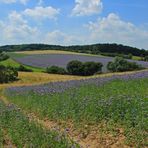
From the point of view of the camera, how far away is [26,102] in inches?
864

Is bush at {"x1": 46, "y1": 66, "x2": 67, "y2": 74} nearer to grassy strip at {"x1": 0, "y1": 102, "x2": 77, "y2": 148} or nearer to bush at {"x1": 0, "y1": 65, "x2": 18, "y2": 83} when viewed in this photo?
bush at {"x1": 0, "y1": 65, "x2": 18, "y2": 83}

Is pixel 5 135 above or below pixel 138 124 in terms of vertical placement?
below

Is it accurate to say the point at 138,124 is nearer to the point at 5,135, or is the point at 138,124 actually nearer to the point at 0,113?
the point at 5,135

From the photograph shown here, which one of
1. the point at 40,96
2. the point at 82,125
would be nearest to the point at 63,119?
the point at 82,125

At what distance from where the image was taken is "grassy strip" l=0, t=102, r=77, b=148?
33.0 feet

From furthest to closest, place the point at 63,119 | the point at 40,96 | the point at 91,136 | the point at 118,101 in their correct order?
the point at 40,96 < the point at 63,119 < the point at 118,101 < the point at 91,136

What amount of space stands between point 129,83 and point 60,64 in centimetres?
4588

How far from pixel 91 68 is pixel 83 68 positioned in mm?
1354

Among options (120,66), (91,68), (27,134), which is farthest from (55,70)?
(27,134)

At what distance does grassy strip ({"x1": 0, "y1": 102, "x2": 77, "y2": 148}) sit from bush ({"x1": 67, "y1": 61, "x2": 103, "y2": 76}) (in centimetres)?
4618

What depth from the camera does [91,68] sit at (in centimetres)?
6088

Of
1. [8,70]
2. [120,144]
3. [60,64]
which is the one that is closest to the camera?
[120,144]

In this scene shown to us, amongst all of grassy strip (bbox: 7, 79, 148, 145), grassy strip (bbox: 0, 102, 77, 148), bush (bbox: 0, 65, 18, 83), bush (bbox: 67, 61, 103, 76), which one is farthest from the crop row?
bush (bbox: 67, 61, 103, 76)

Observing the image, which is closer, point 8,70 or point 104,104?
point 104,104
